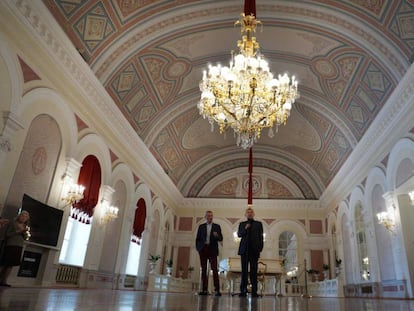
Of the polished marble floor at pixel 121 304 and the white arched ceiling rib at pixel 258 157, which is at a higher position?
the white arched ceiling rib at pixel 258 157

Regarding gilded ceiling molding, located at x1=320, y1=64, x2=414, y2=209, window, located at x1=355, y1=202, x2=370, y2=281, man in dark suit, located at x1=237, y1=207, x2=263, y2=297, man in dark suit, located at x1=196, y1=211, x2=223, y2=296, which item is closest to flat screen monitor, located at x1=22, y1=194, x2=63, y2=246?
man in dark suit, located at x1=196, y1=211, x2=223, y2=296


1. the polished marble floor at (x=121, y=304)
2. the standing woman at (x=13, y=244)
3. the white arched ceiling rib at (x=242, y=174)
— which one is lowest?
the polished marble floor at (x=121, y=304)

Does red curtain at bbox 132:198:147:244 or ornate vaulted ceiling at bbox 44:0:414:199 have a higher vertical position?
ornate vaulted ceiling at bbox 44:0:414:199

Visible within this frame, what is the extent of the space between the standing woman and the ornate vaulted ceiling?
3718 mm

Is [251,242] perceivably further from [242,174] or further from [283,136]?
[242,174]

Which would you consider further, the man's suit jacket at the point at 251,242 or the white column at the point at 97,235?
the white column at the point at 97,235

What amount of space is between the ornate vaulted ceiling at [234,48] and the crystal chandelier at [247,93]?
216cm

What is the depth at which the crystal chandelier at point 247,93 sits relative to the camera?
20.0ft

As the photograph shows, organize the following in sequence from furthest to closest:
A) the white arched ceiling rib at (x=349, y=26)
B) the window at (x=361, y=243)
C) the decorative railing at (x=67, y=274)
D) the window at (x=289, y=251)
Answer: the window at (x=289, y=251)
the window at (x=361, y=243)
the white arched ceiling rib at (x=349, y=26)
the decorative railing at (x=67, y=274)

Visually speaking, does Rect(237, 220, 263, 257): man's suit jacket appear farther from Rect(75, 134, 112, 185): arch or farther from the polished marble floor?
Rect(75, 134, 112, 185): arch

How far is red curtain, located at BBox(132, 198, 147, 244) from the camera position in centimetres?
1050

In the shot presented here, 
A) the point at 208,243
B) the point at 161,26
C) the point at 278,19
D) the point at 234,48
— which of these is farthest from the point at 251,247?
the point at 234,48

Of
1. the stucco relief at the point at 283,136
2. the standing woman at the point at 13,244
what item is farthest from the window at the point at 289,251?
the standing woman at the point at 13,244

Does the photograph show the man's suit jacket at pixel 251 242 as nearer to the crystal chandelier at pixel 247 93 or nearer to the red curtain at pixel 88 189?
the crystal chandelier at pixel 247 93
